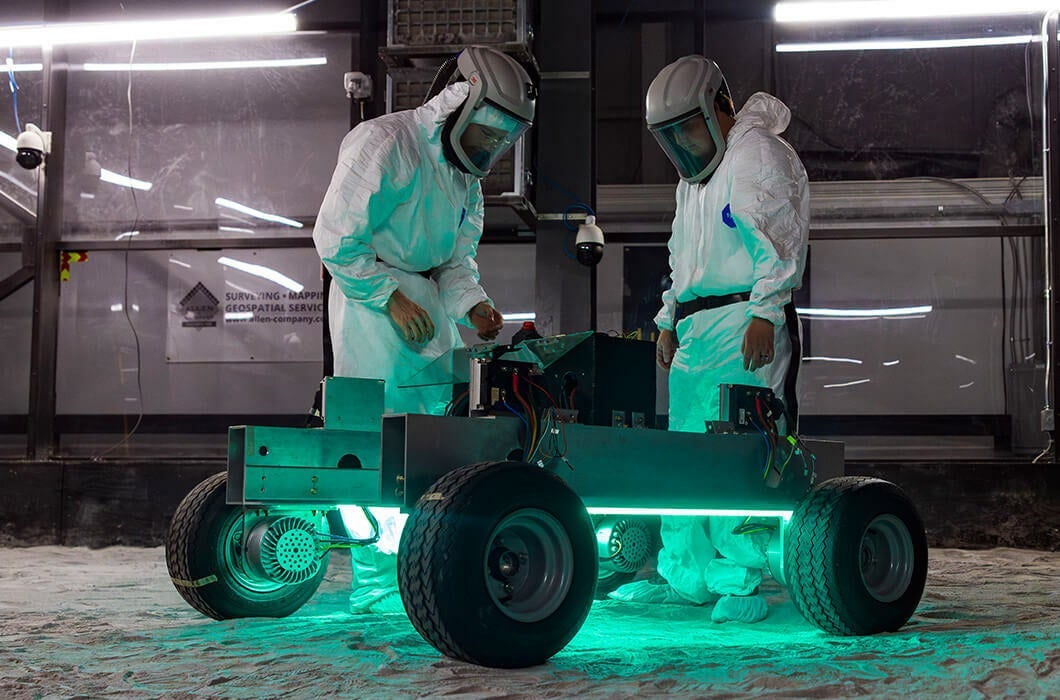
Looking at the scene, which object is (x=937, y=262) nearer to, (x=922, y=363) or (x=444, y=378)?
(x=922, y=363)

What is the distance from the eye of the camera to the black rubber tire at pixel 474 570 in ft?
7.14

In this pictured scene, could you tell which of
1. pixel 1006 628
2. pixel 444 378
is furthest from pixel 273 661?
pixel 1006 628

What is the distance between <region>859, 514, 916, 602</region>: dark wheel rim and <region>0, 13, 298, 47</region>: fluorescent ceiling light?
16.5 feet

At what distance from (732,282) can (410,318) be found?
3.46ft

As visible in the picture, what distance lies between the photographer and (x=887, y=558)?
10.1 feet

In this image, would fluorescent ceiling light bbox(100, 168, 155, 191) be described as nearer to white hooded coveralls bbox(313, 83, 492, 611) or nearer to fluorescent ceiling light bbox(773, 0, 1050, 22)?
white hooded coveralls bbox(313, 83, 492, 611)

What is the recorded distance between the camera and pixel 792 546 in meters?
2.96

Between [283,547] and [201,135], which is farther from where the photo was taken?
[201,135]

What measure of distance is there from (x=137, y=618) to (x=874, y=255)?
4.79m

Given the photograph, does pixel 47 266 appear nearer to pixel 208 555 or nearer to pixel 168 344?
pixel 168 344

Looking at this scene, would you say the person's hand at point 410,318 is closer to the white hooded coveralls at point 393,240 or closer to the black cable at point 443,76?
the white hooded coveralls at point 393,240

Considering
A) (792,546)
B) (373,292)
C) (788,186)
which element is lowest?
(792,546)

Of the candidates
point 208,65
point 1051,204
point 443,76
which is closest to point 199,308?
point 208,65

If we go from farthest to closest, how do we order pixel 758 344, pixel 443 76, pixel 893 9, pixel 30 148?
pixel 893 9 < pixel 30 148 < pixel 443 76 < pixel 758 344
